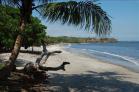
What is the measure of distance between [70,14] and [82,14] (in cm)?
39

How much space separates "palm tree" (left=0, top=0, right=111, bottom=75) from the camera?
10.6 metres

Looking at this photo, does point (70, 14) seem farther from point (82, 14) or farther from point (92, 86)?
point (92, 86)

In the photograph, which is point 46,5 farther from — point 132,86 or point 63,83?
point 132,86

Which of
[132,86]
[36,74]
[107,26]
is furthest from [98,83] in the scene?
[107,26]

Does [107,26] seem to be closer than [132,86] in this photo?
Yes

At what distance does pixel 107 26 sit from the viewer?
1062 cm

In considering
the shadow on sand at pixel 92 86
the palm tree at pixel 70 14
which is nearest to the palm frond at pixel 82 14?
the palm tree at pixel 70 14

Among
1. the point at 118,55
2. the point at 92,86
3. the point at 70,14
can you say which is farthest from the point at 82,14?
the point at 118,55

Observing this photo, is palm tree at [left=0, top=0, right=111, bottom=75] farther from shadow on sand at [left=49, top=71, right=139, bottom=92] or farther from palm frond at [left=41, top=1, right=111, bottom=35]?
shadow on sand at [left=49, top=71, right=139, bottom=92]

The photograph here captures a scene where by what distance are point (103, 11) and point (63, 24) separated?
1.25 metres

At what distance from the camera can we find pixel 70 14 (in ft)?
35.5

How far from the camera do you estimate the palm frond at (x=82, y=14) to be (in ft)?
34.6

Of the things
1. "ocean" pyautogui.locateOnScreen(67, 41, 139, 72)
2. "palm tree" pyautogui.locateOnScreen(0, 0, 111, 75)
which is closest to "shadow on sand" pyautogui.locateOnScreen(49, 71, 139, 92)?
"palm tree" pyautogui.locateOnScreen(0, 0, 111, 75)

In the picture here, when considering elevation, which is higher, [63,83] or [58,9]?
[58,9]
